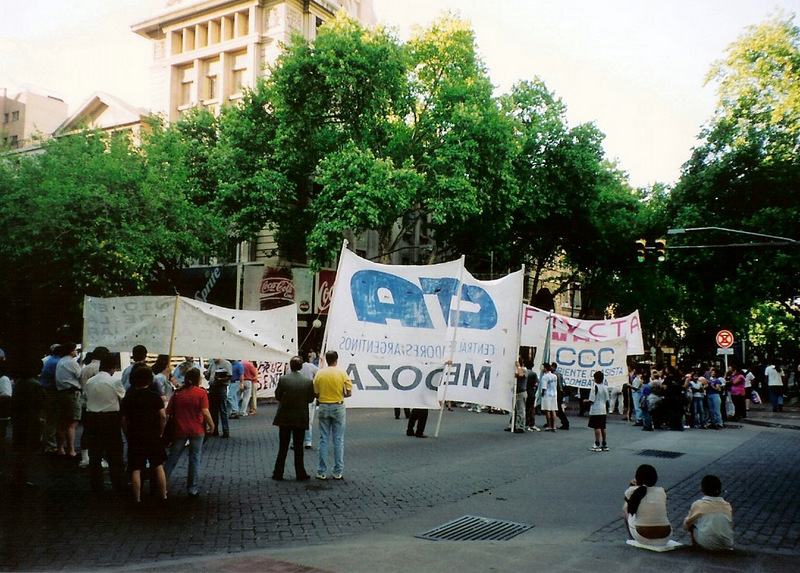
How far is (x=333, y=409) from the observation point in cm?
1116

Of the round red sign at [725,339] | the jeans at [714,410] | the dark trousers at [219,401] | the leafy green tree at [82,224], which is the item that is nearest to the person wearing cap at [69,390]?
the dark trousers at [219,401]

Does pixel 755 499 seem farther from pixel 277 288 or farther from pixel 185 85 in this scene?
pixel 185 85

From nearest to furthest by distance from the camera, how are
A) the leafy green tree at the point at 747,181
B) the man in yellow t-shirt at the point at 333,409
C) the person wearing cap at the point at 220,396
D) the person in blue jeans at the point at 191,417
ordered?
the person in blue jeans at the point at 191,417, the man in yellow t-shirt at the point at 333,409, the person wearing cap at the point at 220,396, the leafy green tree at the point at 747,181

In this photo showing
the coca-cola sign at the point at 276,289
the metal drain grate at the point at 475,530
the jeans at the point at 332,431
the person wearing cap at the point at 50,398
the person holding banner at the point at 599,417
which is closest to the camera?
the metal drain grate at the point at 475,530

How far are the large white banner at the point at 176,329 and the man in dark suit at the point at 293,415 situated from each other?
243 centimetres

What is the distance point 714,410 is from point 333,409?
15.6m

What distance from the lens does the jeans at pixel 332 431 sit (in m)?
11.0

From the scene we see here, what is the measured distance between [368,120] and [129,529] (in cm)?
2282

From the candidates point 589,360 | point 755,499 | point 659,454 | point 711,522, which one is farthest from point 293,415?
point 589,360

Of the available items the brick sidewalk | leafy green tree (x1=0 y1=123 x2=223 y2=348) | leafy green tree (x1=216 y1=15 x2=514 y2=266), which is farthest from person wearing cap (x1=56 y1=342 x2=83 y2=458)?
leafy green tree (x1=216 y1=15 x2=514 y2=266)

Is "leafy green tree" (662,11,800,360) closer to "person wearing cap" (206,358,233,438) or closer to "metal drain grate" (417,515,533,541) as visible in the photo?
"person wearing cap" (206,358,233,438)

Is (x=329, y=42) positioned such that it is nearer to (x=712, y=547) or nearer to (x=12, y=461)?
(x=12, y=461)

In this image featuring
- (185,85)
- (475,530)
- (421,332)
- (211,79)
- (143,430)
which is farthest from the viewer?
(185,85)

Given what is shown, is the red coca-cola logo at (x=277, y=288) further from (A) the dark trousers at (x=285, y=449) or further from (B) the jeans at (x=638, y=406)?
(A) the dark trousers at (x=285, y=449)
